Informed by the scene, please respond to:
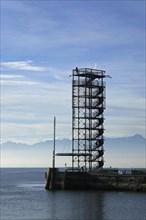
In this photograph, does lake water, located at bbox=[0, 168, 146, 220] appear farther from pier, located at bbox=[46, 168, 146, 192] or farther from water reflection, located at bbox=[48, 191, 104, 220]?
pier, located at bbox=[46, 168, 146, 192]

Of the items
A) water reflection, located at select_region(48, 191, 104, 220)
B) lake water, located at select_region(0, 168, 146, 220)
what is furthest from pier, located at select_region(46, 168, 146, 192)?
water reflection, located at select_region(48, 191, 104, 220)

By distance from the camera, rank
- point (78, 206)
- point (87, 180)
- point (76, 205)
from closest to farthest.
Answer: point (78, 206) → point (76, 205) → point (87, 180)

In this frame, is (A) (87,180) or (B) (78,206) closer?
(B) (78,206)

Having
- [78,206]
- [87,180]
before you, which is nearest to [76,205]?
[78,206]

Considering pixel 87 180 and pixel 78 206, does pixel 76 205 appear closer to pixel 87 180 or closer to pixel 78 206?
pixel 78 206

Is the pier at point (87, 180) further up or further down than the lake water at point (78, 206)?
further up

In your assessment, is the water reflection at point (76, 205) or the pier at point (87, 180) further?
the pier at point (87, 180)

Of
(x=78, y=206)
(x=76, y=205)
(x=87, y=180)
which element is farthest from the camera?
(x=87, y=180)

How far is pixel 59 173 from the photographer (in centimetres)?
8675

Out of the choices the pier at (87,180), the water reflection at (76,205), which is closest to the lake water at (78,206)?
the water reflection at (76,205)

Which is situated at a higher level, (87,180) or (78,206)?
(87,180)

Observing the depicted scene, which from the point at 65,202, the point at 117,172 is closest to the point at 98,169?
the point at 117,172

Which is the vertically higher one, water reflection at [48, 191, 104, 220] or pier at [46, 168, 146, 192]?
pier at [46, 168, 146, 192]

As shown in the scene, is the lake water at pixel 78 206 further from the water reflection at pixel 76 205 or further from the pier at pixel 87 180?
the pier at pixel 87 180
